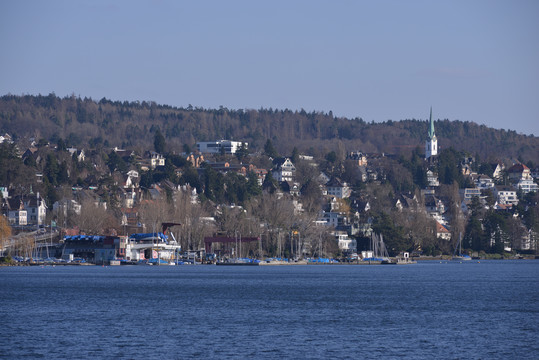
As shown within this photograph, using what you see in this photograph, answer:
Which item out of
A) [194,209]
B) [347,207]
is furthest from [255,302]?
[347,207]

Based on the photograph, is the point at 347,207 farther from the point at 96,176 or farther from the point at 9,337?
the point at 9,337

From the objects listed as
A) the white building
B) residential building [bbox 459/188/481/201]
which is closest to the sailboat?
the white building

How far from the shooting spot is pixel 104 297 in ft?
178

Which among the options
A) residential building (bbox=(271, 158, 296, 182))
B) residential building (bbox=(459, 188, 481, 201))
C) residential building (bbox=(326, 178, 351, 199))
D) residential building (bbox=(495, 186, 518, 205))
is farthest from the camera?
residential building (bbox=(271, 158, 296, 182))

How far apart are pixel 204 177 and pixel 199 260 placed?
4116 cm

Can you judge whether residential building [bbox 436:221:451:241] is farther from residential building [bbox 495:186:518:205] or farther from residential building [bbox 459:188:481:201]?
residential building [bbox 495:186:518:205]

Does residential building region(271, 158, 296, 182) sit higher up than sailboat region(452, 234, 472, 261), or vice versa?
residential building region(271, 158, 296, 182)

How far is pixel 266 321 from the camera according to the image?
1641 inches

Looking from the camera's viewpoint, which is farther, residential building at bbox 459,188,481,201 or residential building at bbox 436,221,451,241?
residential building at bbox 459,188,481,201

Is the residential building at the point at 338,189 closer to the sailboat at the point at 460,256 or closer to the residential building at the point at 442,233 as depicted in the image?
the residential building at the point at 442,233

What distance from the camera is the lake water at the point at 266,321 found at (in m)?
33.2

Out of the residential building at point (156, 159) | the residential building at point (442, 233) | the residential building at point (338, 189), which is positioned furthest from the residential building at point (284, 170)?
the residential building at point (442, 233)

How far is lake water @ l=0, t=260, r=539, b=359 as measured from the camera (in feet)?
109

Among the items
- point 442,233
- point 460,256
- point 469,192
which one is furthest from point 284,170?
point 460,256
